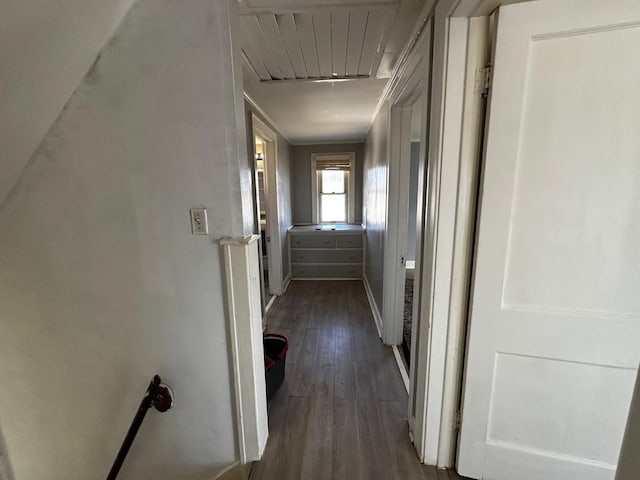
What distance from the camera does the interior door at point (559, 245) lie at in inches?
34.9

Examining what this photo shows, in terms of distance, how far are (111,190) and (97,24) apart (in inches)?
24.3

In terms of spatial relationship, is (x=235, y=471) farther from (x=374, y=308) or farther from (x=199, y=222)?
(x=374, y=308)

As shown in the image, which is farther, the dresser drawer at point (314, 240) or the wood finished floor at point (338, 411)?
the dresser drawer at point (314, 240)

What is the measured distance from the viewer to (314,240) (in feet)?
13.6

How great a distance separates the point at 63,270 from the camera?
1.26 metres

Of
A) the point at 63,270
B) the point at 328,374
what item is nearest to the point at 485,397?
the point at 328,374

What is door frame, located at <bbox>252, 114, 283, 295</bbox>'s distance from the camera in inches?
132

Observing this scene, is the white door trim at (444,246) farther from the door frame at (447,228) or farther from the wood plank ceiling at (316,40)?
the wood plank ceiling at (316,40)

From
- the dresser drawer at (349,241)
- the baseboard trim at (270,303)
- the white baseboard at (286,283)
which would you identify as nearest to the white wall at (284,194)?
the white baseboard at (286,283)

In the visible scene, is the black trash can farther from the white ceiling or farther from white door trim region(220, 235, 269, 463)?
the white ceiling

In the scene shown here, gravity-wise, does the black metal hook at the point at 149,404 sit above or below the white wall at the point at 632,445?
below

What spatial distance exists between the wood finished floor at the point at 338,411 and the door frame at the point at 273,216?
31.0 inches

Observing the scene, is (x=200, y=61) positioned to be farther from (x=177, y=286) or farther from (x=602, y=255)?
(x=602, y=255)

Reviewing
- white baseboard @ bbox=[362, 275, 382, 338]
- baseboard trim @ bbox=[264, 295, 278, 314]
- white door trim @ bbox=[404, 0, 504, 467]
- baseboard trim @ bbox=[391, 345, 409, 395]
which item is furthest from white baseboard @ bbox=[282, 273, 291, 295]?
white door trim @ bbox=[404, 0, 504, 467]
